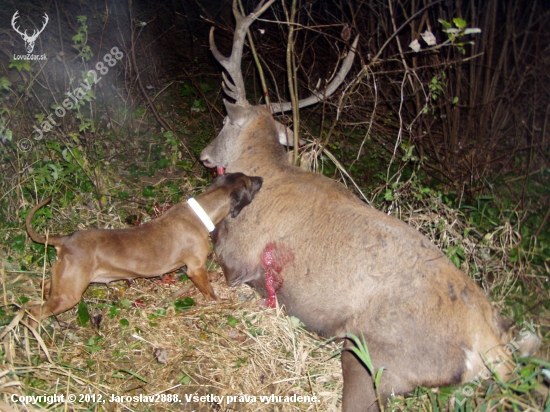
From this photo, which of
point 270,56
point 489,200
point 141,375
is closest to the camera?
point 141,375

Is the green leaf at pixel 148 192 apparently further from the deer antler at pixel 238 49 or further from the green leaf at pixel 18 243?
the deer antler at pixel 238 49

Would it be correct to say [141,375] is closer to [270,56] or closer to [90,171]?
[90,171]

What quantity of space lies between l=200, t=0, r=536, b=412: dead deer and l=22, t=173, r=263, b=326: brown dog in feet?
0.71

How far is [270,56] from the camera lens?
8539 millimetres

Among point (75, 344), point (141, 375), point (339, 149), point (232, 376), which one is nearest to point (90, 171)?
point (75, 344)

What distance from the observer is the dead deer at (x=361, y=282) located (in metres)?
3.06

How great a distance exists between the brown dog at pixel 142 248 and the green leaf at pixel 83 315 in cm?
29

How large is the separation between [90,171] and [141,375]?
260cm

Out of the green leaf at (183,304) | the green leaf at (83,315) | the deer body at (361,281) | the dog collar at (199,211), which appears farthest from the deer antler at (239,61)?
the green leaf at (83,315)

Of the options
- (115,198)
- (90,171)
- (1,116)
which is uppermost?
(1,116)

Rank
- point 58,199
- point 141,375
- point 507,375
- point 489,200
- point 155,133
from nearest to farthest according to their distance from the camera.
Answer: point 507,375
point 141,375
point 58,199
point 489,200
point 155,133

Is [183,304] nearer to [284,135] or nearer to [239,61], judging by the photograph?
[284,135]

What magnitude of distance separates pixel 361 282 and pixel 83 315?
235 centimetres

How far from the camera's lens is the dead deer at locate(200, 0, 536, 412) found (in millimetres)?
3064
